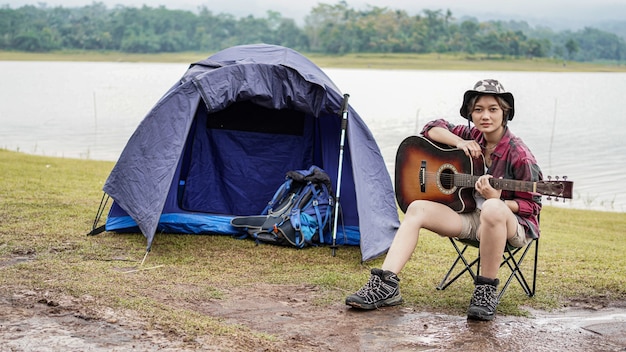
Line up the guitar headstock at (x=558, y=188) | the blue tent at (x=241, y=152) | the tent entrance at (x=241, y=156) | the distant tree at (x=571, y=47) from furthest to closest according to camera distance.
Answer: the distant tree at (x=571, y=47) < the tent entrance at (x=241, y=156) < the blue tent at (x=241, y=152) < the guitar headstock at (x=558, y=188)

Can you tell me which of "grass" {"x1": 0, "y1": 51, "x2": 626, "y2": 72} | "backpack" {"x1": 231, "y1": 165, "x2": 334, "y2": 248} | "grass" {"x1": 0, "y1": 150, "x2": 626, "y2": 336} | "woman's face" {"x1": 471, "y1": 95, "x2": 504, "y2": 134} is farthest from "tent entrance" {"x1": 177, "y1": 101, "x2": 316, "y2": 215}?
"grass" {"x1": 0, "y1": 51, "x2": 626, "y2": 72}

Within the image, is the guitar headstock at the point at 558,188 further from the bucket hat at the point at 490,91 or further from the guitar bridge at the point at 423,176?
the guitar bridge at the point at 423,176

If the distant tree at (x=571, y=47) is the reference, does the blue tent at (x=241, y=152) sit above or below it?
above

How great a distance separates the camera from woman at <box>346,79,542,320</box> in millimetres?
4602

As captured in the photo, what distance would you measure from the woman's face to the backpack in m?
2.28

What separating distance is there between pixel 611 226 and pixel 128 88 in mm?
37463

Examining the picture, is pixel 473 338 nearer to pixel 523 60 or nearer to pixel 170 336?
pixel 170 336

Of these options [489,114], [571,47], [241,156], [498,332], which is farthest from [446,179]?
[571,47]

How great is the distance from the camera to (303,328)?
444 cm

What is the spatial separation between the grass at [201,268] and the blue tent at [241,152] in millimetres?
291

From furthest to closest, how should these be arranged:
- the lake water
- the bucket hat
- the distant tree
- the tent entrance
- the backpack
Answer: the distant tree
the lake water
the tent entrance
the backpack
the bucket hat

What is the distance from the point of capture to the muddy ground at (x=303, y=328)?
385cm

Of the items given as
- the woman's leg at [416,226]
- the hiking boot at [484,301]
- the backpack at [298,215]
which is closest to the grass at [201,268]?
the backpack at [298,215]

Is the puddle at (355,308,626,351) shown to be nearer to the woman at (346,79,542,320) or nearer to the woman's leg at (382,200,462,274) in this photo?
the woman at (346,79,542,320)
